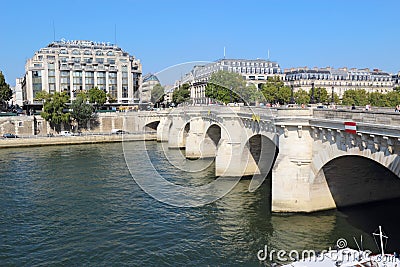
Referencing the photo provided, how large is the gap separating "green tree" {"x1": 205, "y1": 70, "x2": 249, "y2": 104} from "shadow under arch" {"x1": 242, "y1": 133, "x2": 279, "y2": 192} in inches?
307

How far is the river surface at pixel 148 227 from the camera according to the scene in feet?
70.5

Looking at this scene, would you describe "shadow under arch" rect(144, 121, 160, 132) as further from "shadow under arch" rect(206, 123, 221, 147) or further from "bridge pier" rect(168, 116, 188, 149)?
"shadow under arch" rect(206, 123, 221, 147)

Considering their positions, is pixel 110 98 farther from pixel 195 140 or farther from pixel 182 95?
pixel 195 140

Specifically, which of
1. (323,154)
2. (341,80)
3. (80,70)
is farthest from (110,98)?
(323,154)

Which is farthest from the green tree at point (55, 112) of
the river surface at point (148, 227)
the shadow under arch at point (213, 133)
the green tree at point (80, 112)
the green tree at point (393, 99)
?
the green tree at point (393, 99)

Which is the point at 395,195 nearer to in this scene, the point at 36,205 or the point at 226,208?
the point at 226,208

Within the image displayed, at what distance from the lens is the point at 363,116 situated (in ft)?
68.1

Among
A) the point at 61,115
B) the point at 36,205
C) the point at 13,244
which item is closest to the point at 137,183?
the point at 36,205

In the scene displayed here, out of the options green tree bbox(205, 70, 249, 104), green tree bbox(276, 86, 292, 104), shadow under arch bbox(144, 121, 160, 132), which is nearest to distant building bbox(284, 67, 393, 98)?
green tree bbox(276, 86, 292, 104)

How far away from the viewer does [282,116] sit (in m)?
27.0

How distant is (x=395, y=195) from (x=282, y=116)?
34.2 ft

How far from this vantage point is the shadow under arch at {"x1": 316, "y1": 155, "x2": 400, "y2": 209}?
26.5 meters

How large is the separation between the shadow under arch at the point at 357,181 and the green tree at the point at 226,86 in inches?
814

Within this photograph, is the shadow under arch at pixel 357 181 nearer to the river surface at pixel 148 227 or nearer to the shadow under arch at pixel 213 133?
the river surface at pixel 148 227
